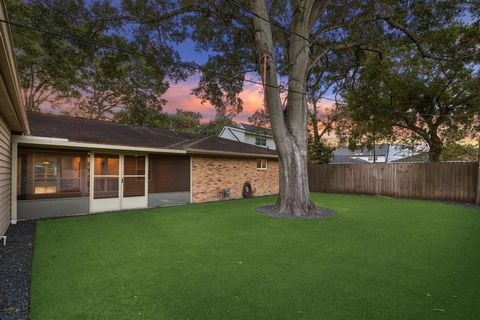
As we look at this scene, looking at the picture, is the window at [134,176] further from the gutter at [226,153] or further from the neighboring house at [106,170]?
the gutter at [226,153]

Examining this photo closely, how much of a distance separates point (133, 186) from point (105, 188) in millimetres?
913

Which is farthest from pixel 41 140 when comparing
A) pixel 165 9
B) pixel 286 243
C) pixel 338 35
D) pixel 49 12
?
pixel 338 35

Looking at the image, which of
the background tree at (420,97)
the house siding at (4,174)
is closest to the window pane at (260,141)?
the background tree at (420,97)

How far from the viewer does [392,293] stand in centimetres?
305

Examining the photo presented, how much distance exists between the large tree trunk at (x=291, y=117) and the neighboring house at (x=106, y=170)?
11.8ft

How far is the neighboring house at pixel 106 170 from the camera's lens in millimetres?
7305

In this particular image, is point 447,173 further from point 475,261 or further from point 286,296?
point 286,296

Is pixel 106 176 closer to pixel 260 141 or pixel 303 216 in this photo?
pixel 303 216

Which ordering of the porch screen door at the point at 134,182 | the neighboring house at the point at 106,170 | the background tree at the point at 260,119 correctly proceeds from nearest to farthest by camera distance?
the neighboring house at the point at 106,170 < the porch screen door at the point at 134,182 < the background tree at the point at 260,119

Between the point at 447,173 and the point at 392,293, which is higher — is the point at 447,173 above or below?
above

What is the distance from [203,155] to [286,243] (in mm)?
6747

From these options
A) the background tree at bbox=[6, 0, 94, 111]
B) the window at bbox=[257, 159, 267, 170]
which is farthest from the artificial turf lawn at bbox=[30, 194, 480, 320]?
the window at bbox=[257, 159, 267, 170]

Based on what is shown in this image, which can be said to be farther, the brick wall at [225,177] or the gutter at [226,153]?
the brick wall at [225,177]

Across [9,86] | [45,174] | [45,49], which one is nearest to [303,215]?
[9,86]
